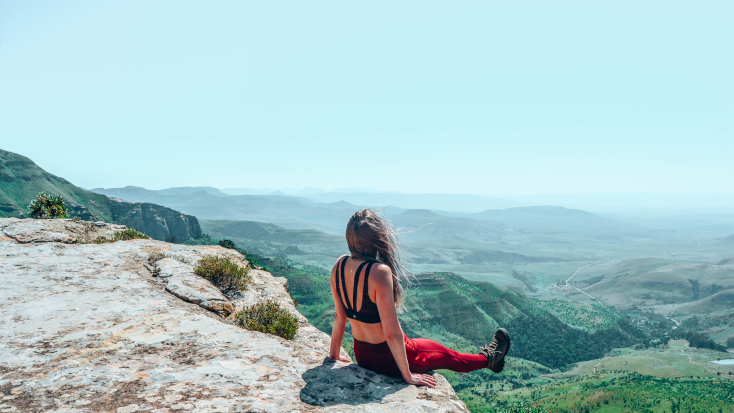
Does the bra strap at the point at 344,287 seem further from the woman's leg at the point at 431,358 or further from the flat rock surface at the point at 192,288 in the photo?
the flat rock surface at the point at 192,288

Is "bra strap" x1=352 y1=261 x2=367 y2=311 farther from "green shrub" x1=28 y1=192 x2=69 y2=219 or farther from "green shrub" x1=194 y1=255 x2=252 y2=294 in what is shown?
"green shrub" x1=28 y1=192 x2=69 y2=219

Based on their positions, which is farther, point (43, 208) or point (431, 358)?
point (43, 208)

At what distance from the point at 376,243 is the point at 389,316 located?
1.00m

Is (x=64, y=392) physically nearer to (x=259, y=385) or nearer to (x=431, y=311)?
(x=259, y=385)

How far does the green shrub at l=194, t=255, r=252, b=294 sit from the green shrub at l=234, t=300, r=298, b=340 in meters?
2.07

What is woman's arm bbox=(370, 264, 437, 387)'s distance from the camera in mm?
4625

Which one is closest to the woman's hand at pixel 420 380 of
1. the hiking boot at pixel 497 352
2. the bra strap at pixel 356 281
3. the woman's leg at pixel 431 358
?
the woman's leg at pixel 431 358

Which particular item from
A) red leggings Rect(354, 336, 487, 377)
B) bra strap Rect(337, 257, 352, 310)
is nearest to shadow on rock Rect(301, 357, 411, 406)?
red leggings Rect(354, 336, 487, 377)

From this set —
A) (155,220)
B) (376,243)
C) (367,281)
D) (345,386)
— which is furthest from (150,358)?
(155,220)

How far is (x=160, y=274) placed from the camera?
9.02 meters

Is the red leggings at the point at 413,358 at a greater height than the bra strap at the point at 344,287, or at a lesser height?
lesser

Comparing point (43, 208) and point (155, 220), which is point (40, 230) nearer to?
point (43, 208)

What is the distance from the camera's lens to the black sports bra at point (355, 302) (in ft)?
15.7

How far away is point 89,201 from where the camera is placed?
16025 centimetres
